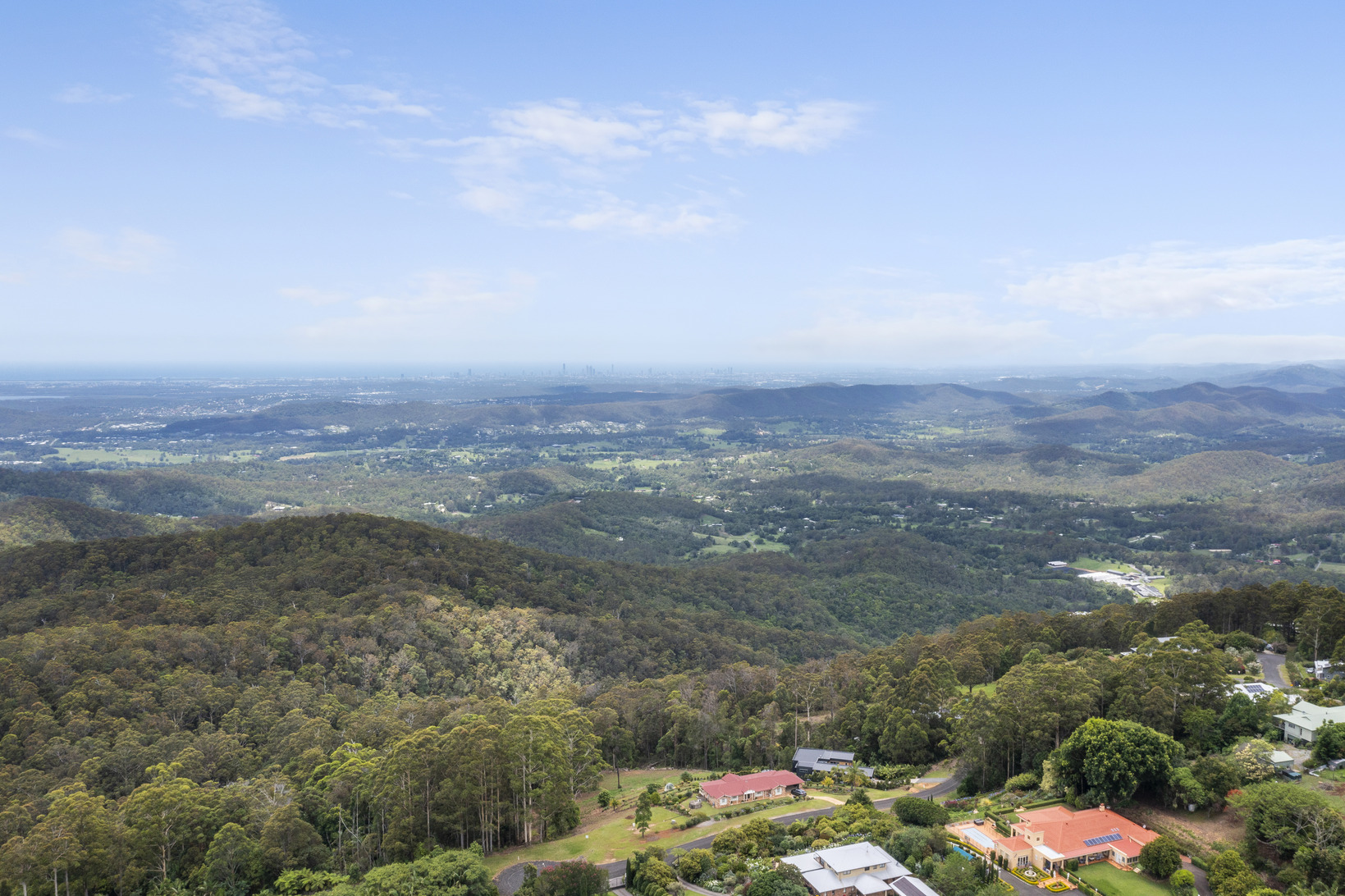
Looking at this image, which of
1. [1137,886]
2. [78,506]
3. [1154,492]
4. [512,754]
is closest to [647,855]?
[512,754]

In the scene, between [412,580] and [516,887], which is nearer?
[516,887]

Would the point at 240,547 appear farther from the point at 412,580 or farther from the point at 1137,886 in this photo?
the point at 1137,886

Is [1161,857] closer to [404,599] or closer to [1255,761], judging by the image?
[1255,761]

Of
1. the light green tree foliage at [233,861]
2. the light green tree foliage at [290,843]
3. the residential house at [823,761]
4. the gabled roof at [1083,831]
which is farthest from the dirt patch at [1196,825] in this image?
the light green tree foliage at [233,861]

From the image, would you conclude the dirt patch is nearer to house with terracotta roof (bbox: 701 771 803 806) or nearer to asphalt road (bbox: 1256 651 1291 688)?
house with terracotta roof (bbox: 701 771 803 806)

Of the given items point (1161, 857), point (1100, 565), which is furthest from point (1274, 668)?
point (1100, 565)
